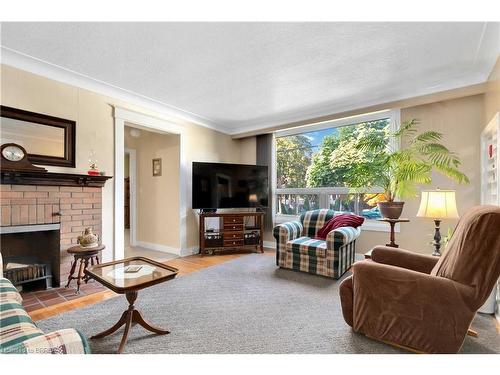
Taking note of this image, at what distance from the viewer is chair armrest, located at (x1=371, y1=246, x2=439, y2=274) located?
6.23 ft

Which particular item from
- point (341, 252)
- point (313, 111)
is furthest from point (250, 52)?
point (341, 252)

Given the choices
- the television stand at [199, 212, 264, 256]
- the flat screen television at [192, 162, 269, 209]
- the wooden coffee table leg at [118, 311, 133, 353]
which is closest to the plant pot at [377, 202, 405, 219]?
the television stand at [199, 212, 264, 256]

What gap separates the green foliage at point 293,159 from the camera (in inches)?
173

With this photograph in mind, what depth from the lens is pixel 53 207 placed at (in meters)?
2.59

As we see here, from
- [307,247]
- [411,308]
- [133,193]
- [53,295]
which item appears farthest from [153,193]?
[411,308]

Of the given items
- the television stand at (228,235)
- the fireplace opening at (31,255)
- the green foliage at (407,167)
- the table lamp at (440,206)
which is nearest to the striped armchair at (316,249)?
the green foliage at (407,167)

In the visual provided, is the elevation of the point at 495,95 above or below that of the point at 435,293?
above

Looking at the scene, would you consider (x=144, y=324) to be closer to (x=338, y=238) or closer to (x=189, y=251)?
(x=338, y=238)

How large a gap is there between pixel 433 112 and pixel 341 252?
2128mm

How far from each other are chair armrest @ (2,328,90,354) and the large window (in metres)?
3.25

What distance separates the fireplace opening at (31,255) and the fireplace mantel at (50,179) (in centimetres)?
44

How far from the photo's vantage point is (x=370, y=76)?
2.68 m

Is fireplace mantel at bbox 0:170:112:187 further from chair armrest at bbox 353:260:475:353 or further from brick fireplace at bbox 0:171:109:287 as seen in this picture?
chair armrest at bbox 353:260:475:353
